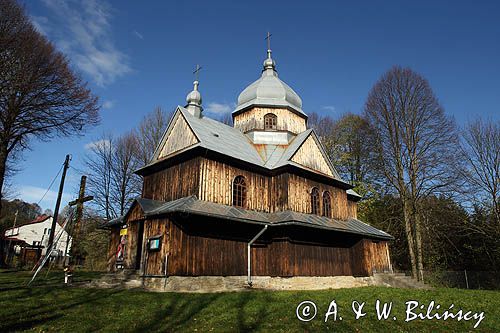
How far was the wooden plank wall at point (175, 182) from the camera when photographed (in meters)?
15.7

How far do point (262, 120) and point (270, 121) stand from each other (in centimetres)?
52

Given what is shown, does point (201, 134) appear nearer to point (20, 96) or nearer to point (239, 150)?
point (239, 150)

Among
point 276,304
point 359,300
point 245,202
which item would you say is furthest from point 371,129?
point 276,304

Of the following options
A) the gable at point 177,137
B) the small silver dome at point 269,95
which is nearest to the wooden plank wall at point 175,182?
the gable at point 177,137

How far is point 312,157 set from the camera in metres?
19.7

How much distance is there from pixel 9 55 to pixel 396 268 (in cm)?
3239

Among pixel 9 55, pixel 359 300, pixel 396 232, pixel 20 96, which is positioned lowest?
pixel 359 300

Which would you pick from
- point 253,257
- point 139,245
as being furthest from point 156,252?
point 253,257

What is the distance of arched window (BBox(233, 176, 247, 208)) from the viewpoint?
55.6 feet

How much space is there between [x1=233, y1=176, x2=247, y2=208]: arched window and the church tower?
467 cm

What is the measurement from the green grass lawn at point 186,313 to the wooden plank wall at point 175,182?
5346 mm

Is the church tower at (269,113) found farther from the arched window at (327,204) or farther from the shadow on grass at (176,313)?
the shadow on grass at (176,313)

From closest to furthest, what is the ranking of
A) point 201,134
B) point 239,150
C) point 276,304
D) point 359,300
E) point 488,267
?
point 276,304, point 359,300, point 201,134, point 239,150, point 488,267

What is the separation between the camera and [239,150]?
60.0ft
